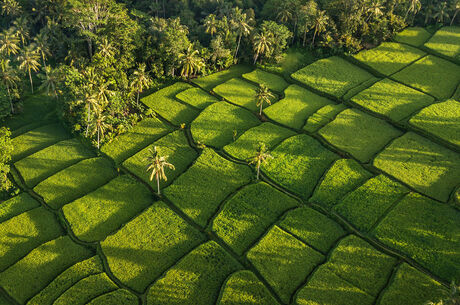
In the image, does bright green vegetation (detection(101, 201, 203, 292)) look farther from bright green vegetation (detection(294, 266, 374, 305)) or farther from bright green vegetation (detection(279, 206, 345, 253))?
bright green vegetation (detection(294, 266, 374, 305))

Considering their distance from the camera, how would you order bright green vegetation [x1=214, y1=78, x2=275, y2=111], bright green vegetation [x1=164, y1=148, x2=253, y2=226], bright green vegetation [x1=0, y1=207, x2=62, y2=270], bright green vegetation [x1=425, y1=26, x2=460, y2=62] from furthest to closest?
1. bright green vegetation [x1=425, y1=26, x2=460, y2=62]
2. bright green vegetation [x1=214, y1=78, x2=275, y2=111]
3. bright green vegetation [x1=164, y1=148, x2=253, y2=226]
4. bright green vegetation [x1=0, y1=207, x2=62, y2=270]

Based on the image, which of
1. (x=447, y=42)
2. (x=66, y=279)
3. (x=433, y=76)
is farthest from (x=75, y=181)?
(x=447, y=42)

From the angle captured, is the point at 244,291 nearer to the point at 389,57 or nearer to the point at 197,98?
the point at 197,98

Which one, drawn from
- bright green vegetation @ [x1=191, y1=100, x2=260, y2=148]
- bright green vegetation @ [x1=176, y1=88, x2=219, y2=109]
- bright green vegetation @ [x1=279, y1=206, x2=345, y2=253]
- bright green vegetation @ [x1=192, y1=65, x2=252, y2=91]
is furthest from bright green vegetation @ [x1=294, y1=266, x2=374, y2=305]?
bright green vegetation @ [x1=192, y1=65, x2=252, y2=91]

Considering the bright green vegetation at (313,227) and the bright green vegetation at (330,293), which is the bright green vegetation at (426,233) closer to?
the bright green vegetation at (313,227)

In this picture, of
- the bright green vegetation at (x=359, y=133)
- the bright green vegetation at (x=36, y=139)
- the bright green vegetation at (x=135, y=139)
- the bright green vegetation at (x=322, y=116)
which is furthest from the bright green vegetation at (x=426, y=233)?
the bright green vegetation at (x=36, y=139)
